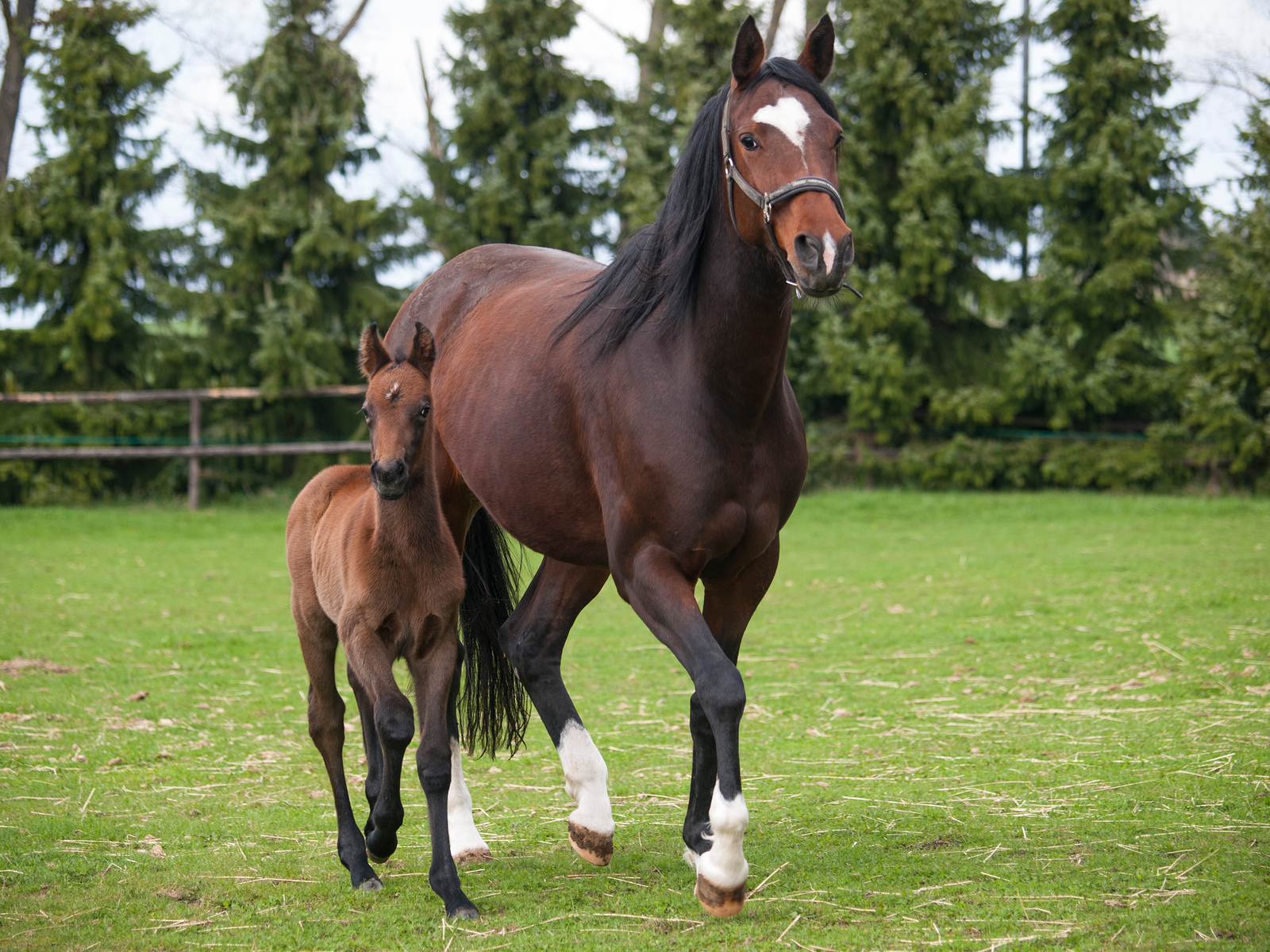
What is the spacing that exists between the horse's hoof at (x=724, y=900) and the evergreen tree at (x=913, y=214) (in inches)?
548

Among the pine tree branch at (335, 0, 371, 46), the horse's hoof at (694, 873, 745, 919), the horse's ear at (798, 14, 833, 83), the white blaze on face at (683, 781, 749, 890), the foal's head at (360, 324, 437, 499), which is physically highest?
the pine tree branch at (335, 0, 371, 46)

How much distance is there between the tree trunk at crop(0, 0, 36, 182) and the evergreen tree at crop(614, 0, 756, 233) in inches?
352

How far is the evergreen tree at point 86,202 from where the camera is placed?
1666 cm

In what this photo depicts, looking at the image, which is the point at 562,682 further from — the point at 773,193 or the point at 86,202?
the point at 86,202

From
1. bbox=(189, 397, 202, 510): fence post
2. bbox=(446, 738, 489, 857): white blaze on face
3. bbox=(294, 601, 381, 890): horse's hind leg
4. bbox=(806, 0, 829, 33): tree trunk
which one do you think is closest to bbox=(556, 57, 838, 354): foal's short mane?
bbox=(294, 601, 381, 890): horse's hind leg

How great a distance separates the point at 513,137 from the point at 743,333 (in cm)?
1545

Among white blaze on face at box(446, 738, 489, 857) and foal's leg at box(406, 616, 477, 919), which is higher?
foal's leg at box(406, 616, 477, 919)

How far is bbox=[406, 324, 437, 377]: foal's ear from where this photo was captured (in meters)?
3.65

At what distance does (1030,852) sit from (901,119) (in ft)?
50.4

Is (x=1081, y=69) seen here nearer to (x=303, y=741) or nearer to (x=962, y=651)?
(x=962, y=651)

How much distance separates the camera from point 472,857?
3816 mm

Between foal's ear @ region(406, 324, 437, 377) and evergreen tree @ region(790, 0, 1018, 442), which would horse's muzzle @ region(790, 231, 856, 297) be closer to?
foal's ear @ region(406, 324, 437, 377)

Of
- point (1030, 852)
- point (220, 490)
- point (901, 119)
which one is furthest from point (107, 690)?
point (901, 119)

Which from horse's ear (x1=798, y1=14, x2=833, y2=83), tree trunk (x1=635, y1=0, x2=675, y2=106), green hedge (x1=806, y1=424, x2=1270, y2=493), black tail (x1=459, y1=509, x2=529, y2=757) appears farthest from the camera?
tree trunk (x1=635, y1=0, x2=675, y2=106)
